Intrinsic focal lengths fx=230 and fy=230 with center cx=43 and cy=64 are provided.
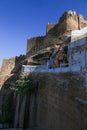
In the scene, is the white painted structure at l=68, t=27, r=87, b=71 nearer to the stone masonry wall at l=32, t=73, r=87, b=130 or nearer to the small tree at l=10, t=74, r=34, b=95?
the stone masonry wall at l=32, t=73, r=87, b=130

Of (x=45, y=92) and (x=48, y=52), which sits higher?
(x=48, y=52)

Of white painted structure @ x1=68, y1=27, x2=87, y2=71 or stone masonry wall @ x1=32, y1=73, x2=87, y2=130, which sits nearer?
stone masonry wall @ x1=32, y1=73, x2=87, y2=130

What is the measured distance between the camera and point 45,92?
18.5 meters

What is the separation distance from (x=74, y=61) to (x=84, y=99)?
3474 mm

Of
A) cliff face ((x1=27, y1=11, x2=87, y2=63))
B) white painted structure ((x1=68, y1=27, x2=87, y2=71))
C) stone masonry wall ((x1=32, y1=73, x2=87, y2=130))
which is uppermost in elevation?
cliff face ((x1=27, y1=11, x2=87, y2=63))

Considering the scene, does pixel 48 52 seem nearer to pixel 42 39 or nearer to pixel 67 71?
pixel 42 39

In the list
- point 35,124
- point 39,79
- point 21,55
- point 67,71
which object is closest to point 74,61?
point 67,71

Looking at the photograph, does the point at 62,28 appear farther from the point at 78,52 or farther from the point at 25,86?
the point at 78,52

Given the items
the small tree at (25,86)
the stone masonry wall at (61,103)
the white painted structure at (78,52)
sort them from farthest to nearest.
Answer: the small tree at (25,86), the white painted structure at (78,52), the stone masonry wall at (61,103)

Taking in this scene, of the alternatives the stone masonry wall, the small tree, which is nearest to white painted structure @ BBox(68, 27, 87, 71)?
the stone masonry wall

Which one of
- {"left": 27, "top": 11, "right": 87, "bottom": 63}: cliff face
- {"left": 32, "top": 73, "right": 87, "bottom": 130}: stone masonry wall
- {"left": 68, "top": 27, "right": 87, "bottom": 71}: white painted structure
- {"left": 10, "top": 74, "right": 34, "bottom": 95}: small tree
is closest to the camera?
{"left": 32, "top": 73, "right": 87, "bottom": 130}: stone masonry wall

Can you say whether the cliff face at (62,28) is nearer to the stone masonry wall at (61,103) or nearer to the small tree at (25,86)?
the small tree at (25,86)

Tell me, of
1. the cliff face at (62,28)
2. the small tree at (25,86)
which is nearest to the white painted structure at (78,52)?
the small tree at (25,86)

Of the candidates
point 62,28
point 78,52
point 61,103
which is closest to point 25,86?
point 61,103
